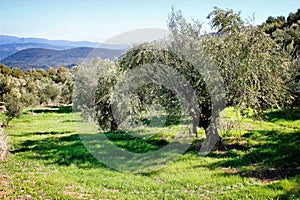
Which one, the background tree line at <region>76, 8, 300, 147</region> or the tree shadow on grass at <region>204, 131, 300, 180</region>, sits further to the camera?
A: the background tree line at <region>76, 8, 300, 147</region>

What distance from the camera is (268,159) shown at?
15031 millimetres

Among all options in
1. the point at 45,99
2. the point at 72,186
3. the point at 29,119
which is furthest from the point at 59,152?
the point at 45,99

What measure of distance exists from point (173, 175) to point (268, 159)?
558 cm

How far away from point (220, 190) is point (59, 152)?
12.4 metres

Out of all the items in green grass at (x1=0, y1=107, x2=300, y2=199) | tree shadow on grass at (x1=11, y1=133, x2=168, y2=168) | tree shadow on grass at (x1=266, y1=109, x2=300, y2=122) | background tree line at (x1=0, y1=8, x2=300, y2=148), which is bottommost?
tree shadow on grass at (x1=11, y1=133, x2=168, y2=168)

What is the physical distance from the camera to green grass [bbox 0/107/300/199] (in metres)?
10.9

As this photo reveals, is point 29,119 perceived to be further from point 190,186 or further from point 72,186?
point 190,186

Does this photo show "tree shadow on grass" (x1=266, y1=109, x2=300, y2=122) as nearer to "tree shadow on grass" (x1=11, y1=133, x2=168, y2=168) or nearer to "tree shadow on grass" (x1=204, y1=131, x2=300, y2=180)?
Result: "tree shadow on grass" (x1=204, y1=131, x2=300, y2=180)

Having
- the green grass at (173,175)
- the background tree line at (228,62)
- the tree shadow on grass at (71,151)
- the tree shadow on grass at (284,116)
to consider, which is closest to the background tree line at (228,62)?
the background tree line at (228,62)

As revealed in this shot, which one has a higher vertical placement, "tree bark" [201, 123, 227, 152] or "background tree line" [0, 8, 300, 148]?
"background tree line" [0, 8, 300, 148]

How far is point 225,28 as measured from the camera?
16969 mm

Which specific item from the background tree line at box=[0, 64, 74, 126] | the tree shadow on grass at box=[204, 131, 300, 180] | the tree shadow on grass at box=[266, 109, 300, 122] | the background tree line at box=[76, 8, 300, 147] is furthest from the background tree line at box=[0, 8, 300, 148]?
the background tree line at box=[0, 64, 74, 126]

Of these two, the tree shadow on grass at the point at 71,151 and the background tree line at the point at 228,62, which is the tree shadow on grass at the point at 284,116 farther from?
the tree shadow on grass at the point at 71,151

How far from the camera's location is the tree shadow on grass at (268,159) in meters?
13.1
